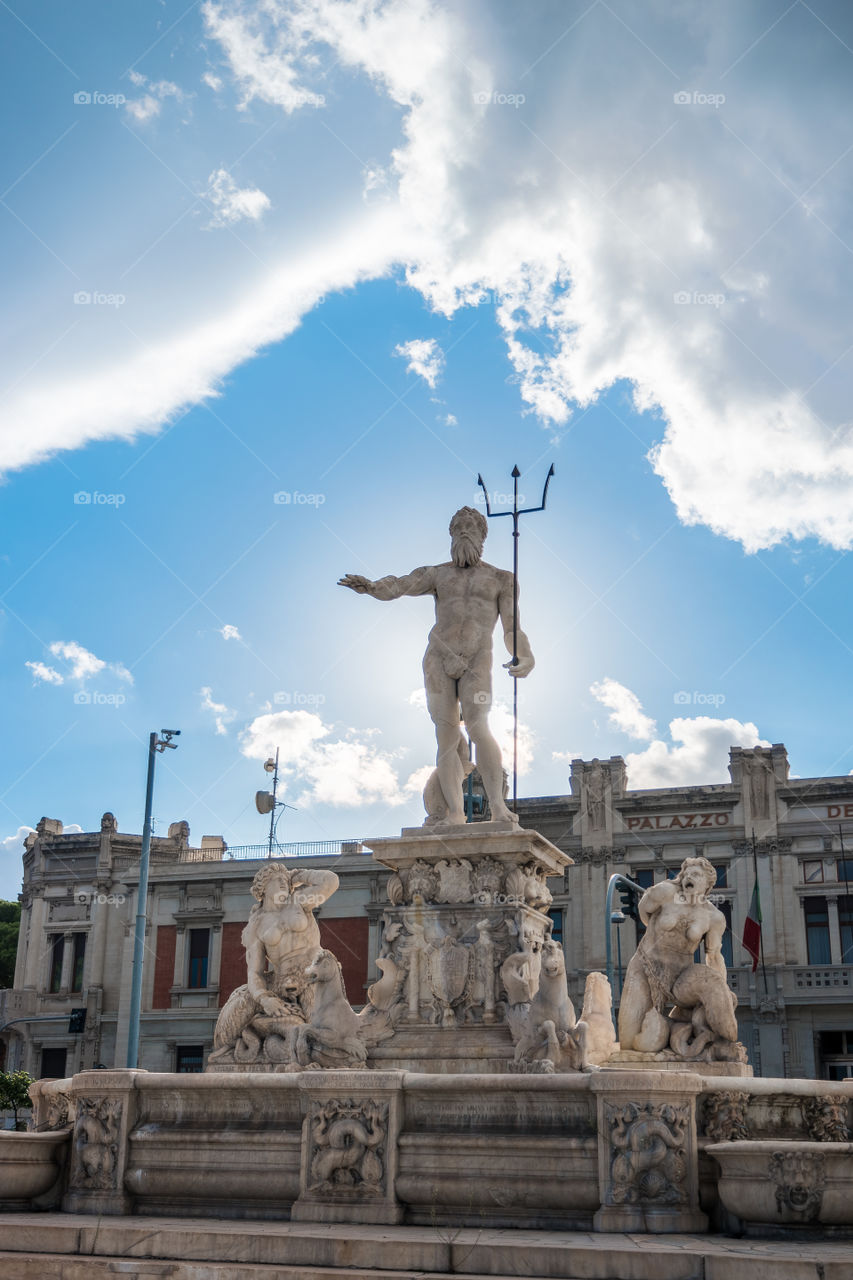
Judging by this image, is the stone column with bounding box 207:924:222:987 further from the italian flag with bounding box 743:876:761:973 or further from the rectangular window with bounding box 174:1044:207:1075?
the italian flag with bounding box 743:876:761:973

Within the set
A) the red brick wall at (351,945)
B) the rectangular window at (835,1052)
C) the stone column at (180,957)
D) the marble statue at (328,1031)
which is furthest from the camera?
the stone column at (180,957)

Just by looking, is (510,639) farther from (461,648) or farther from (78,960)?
(78,960)

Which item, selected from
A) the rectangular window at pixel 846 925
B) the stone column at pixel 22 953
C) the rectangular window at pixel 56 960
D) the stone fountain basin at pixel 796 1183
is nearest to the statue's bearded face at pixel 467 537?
the stone fountain basin at pixel 796 1183

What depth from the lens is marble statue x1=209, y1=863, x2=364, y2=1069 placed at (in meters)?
9.83

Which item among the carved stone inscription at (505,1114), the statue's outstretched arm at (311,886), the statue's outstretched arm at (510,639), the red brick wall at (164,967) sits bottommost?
the carved stone inscription at (505,1114)

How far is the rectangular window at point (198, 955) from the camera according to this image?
3853cm

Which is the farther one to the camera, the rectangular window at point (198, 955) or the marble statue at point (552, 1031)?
the rectangular window at point (198, 955)

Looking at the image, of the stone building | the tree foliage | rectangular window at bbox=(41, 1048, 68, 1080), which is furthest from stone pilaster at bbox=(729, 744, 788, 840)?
rectangular window at bbox=(41, 1048, 68, 1080)

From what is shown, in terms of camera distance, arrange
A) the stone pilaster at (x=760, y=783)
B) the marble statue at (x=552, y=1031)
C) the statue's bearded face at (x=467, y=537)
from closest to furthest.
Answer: the marble statue at (x=552, y=1031)
the statue's bearded face at (x=467, y=537)
the stone pilaster at (x=760, y=783)

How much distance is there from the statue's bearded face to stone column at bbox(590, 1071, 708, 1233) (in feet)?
19.7

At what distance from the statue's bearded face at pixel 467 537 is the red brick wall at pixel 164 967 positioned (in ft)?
97.5

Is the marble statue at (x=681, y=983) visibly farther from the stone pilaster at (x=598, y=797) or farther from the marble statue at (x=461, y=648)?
the stone pilaster at (x=598, y=797)

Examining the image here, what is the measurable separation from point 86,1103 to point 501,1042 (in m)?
3.38

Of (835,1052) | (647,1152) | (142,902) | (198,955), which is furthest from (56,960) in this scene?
(647,1152)
